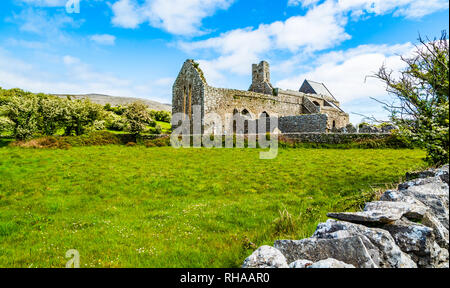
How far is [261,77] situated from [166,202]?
93.7 feet

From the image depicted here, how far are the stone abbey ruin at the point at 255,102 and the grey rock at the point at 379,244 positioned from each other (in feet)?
72.0

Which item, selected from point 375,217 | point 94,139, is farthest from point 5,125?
point 375,217

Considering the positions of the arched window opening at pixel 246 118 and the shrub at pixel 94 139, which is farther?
the arched window opening at pixel 246 118

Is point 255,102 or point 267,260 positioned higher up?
point 255,102

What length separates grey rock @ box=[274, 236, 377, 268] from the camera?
7.98 ft

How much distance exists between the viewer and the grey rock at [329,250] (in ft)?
7.98

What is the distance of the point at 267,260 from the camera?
254cm

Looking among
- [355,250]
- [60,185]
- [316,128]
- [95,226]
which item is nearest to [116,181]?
[60,185]

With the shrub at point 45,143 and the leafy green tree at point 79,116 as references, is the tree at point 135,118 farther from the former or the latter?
the shrub at point 45,143

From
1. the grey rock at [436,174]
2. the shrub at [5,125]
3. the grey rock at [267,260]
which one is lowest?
the grey rock at [267,260]

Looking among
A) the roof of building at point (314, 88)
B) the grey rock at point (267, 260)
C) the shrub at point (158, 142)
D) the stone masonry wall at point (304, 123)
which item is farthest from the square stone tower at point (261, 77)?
the grey rock at point (267, 260)

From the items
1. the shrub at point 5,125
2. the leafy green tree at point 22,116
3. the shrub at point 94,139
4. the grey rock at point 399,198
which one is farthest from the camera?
the leafy green tree at point 22,116

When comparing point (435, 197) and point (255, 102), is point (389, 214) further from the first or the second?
point (255, 102)
